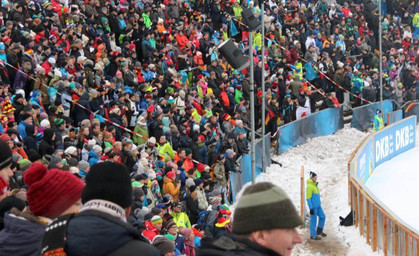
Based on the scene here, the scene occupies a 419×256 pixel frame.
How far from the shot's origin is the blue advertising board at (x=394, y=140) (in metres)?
25.2

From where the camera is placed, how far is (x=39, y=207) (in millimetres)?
4305

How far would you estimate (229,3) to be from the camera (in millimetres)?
29750

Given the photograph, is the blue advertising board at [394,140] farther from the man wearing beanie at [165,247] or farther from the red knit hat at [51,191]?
the red knit hat at [51,191]

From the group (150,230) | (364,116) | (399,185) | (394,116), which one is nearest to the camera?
(150,230)

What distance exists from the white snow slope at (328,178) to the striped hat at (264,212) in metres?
12.7

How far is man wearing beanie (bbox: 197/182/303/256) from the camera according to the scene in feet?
11.3

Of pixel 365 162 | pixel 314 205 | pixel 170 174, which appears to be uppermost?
pixel 365 162

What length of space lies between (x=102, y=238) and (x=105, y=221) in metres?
0.09

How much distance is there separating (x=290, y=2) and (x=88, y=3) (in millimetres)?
13266

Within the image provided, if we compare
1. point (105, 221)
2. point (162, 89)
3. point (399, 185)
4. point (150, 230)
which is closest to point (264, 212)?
point (105, 221)

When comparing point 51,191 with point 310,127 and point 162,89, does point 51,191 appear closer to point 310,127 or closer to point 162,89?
point 162,89

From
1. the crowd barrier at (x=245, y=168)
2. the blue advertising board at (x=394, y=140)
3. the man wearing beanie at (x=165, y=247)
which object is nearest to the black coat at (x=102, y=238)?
the man wearing beanie at (x=165, y=247)

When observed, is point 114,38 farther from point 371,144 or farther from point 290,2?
point 290,2

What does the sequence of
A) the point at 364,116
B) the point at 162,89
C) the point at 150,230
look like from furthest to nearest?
the point at 364,116, the point at 162,89, the point at 150,230
